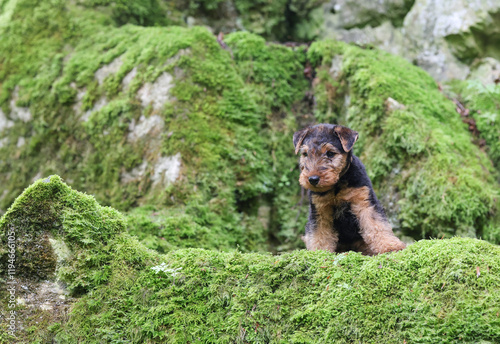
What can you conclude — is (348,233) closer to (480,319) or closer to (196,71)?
(480,319)

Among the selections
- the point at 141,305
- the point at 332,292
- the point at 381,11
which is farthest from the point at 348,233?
the point at 381,11

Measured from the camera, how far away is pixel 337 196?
485 cm

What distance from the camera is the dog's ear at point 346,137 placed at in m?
4.69

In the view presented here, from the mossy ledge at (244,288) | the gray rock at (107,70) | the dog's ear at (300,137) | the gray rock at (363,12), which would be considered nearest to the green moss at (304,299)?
the mossy ledge at (244,288)

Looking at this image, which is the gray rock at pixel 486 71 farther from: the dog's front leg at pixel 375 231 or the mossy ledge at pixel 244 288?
the mossy ledge at pixel 244 288

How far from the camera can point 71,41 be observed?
898 cm

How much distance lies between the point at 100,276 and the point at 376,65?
234 inches

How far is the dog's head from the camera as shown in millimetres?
4473

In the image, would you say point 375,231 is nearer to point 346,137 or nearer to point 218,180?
point 346,137

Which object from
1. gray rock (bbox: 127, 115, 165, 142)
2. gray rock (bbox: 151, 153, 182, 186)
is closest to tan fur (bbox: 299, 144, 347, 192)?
gray rock (bbox: 151, 153, 182, 186)

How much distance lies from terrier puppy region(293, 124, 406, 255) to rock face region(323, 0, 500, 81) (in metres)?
5.00

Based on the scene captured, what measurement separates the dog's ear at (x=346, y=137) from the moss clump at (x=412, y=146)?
2291 millimetres

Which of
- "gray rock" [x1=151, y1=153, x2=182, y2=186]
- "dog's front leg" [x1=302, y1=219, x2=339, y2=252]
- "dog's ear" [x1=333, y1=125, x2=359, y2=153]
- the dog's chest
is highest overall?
"dog's ear" [x1=333, y1=125, x2=359, y2=153]

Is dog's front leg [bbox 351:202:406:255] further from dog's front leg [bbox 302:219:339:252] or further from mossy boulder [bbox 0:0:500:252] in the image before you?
mossy boulder [bbox 0:0:500:252]
